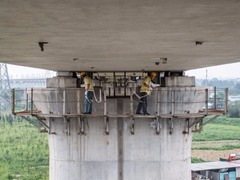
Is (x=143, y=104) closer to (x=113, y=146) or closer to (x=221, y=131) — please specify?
(x=113, y=146)

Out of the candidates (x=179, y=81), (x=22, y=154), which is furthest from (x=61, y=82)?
(x=22, y=154)

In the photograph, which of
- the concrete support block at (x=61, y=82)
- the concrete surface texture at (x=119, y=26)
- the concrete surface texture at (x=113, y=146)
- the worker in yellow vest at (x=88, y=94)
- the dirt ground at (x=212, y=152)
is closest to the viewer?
Answer: the concrete surface texture at (x=119, y=26)

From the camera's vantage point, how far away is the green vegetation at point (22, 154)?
1859 inches

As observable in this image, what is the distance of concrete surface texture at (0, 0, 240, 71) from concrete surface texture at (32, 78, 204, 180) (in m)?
6.51

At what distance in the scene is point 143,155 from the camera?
1522 cm

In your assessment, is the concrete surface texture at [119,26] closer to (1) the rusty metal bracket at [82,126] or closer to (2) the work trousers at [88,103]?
(2) the work trousers at [88,103]

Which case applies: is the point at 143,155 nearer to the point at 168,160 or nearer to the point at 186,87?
the point at 168,160

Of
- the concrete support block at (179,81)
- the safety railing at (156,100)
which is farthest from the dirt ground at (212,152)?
the safety railing at (156,100)

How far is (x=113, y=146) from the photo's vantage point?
15164 mm

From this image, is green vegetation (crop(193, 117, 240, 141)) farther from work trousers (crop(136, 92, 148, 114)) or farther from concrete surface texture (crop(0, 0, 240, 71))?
concrete surface texture (crop(0, 0, 240, 71))

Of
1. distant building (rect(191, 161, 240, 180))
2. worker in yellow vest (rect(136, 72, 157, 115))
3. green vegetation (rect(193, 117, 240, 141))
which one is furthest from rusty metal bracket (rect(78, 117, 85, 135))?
green vegetation (rect(193, 117, 240, 141))

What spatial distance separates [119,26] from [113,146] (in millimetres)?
9791

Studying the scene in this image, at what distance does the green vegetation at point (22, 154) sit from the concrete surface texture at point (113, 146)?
30.5m

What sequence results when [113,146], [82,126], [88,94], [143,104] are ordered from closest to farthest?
[88,94], [143,104], [82,126], [113,146]
